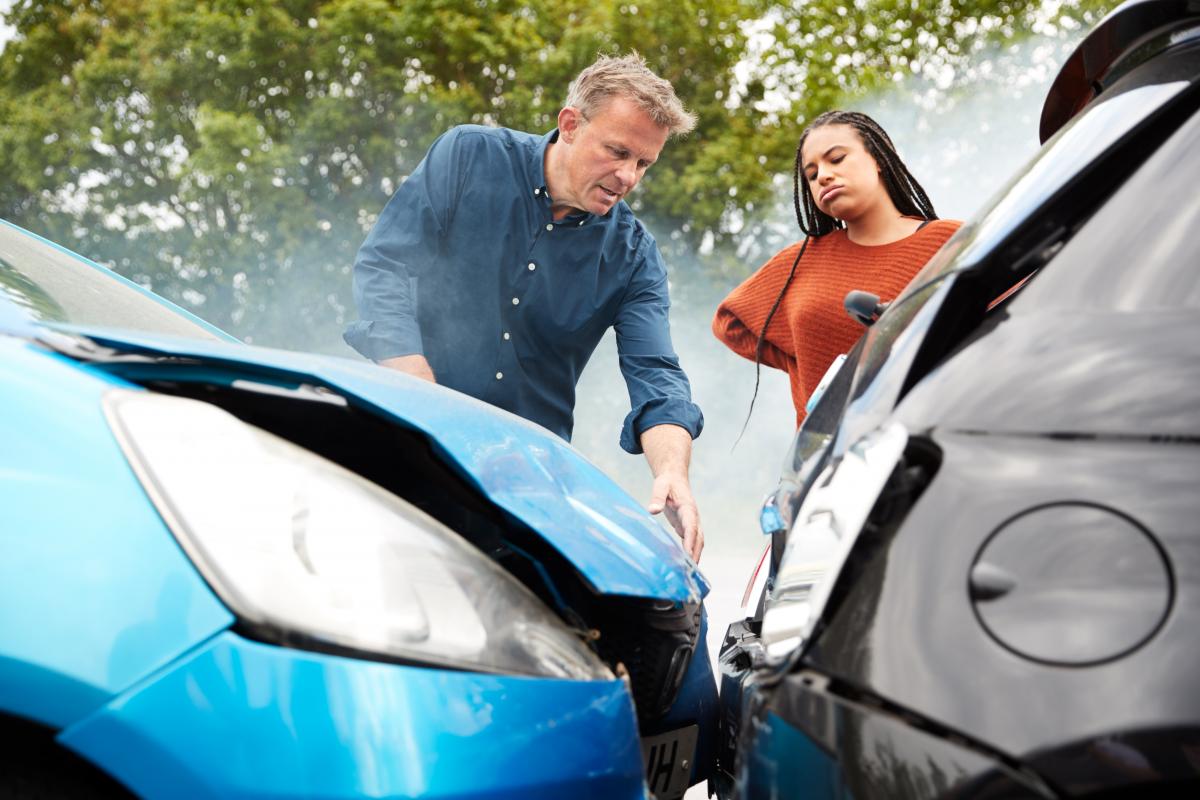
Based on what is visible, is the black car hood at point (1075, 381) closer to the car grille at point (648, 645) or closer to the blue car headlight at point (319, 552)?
the blue car headlight at point (319, 552)

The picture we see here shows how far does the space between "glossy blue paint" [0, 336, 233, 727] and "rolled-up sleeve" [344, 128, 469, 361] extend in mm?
1854

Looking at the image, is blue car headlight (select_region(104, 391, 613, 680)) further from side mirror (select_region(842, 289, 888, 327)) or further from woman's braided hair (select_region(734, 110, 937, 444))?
woman's braided hair (select_region(734, 110, 937, 444))

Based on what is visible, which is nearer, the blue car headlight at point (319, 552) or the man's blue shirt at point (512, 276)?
the blue car headlight at point (319, 552)

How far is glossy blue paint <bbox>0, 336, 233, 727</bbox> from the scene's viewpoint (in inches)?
39.8

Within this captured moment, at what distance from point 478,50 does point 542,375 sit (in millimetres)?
17628

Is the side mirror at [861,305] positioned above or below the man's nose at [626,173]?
below

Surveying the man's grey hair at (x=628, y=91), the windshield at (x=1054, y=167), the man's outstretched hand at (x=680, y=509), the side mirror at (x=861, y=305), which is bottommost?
the man's outstretched hand at (x=680, y=509)

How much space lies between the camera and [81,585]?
1029 millimetres

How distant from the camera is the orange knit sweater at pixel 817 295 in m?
3.38

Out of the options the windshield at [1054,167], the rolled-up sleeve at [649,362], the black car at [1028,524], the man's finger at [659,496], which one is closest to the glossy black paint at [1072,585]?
the black car at [1028,524]

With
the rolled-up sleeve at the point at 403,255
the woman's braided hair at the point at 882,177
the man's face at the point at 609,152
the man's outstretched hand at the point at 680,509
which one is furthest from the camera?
the woman's braided hair at the point at 882,177

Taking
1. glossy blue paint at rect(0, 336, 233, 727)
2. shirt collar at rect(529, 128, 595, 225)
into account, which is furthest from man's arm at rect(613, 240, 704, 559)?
glossy blue paint at rect(0, 336, 233, 727)

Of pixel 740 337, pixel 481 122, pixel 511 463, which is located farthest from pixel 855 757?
→ pixel 481 122

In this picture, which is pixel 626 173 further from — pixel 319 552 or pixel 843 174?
pixel 319 552
